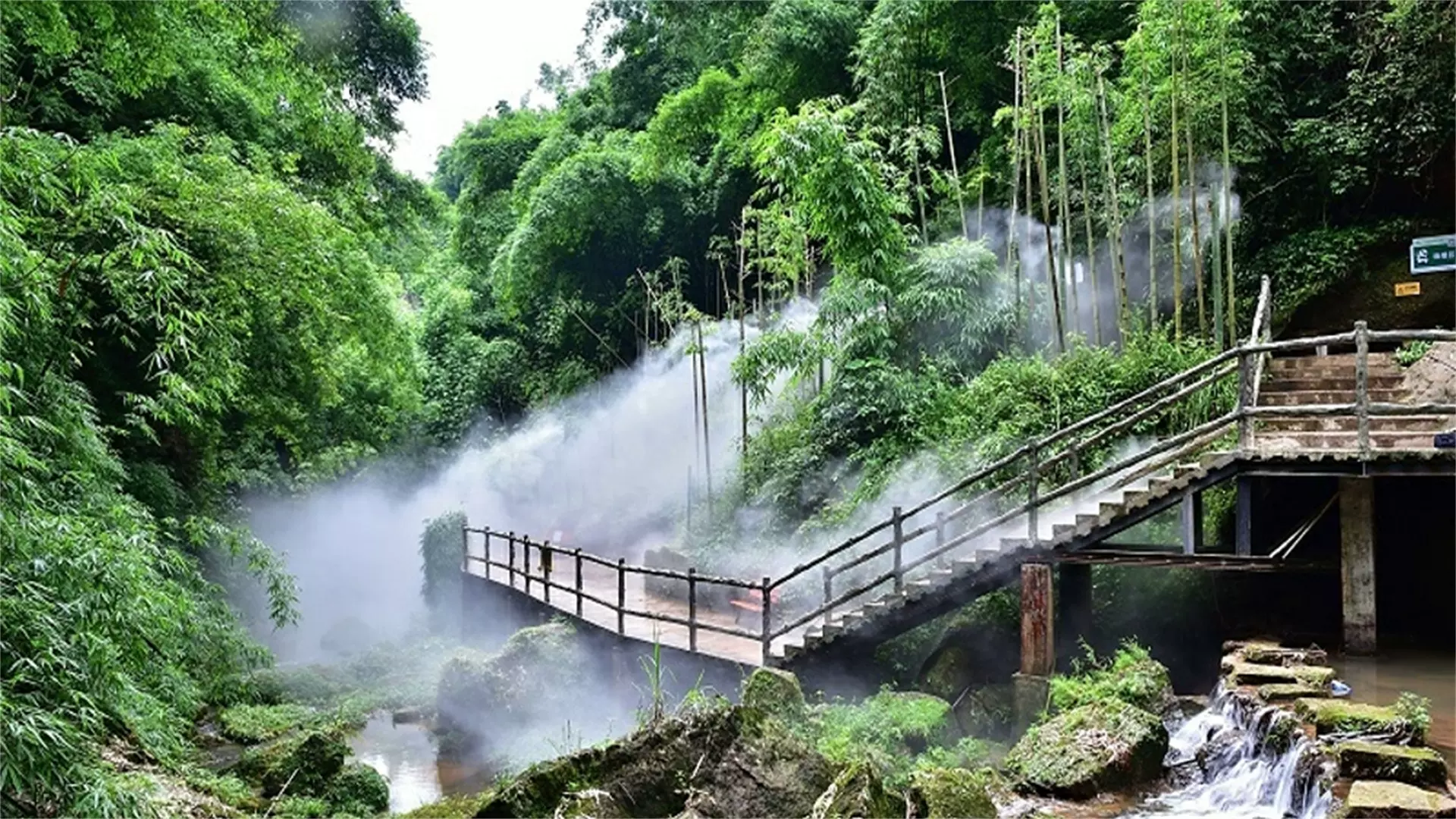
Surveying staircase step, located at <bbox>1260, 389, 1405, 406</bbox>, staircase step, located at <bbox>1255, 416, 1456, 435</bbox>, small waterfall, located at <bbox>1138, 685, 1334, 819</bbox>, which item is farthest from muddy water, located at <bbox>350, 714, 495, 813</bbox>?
staircase step, located at <bbox>1260, 389, 1405, 406</bbox>

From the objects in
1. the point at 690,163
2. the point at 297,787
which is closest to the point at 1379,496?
the point at 297,787

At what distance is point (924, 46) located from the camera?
1656 cm

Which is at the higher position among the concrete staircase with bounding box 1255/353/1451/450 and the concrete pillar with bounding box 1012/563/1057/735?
the concrete staircase with bounding box 1255/353/1451/450

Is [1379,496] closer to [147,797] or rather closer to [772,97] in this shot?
[147,797]

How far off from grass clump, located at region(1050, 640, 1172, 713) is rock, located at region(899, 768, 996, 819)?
7.68 feet

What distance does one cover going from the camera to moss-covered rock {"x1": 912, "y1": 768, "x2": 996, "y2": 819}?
4.61m

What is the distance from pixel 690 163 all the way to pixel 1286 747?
62.7 ft

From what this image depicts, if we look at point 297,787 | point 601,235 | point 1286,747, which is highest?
point 601,235

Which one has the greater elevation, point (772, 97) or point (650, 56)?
point (650, 56)

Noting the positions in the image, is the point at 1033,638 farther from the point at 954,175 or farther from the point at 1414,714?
the point at 954,175

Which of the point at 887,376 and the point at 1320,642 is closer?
the point at 1320,642

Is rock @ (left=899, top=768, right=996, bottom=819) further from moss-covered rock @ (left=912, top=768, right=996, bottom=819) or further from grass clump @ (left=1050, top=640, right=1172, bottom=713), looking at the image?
grass clump @ (left=1050, top=640, right=1172, bottom=713)

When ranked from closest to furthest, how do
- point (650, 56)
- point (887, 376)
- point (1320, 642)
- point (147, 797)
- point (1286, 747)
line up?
point (147, 797) < point (1286, 747) < point (1320, 642) < point (887, 376) < point (650, 56)

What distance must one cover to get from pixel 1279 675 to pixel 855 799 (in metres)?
3.86
